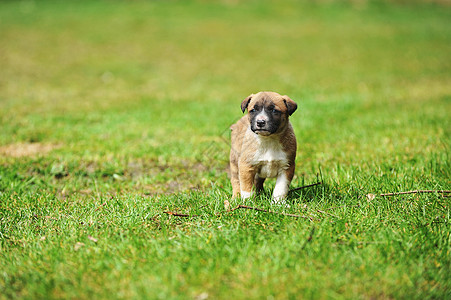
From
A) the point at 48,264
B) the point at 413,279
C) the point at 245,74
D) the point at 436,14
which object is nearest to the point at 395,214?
the point at 413,279

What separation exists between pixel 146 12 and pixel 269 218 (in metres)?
20.7

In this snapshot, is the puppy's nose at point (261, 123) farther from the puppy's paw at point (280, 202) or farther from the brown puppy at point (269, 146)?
the puppy's paw at point (280, 202)

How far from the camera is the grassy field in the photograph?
8.82 ft

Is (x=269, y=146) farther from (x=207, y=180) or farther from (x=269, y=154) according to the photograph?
(x=207, y=180)

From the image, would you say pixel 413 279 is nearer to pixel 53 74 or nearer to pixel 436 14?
pixel 53 74

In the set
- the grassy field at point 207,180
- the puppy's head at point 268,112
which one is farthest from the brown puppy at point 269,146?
the grassy field at point 207,180

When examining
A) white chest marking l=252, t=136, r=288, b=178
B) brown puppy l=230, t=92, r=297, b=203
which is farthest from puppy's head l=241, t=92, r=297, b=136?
white chest marking l=252, t=136, r=288, b=178

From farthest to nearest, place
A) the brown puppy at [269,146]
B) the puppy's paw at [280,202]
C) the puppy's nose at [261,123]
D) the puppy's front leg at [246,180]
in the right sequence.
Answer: the puppy's front leg at [246,180] → the puppy's paw at [280,202] → the brown puppy at [269,146] → the puppy's nose at [261,123]

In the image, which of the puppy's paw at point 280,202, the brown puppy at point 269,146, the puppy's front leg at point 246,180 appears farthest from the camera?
the puppy's front leg at point 246,180

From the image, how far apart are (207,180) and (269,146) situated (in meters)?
1.47

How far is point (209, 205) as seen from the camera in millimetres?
3779

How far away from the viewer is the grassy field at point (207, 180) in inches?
106

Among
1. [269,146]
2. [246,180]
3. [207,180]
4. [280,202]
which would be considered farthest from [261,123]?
[207,180]

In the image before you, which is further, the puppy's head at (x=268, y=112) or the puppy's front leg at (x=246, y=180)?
the puppy's front leg at (x=246, y=180)
